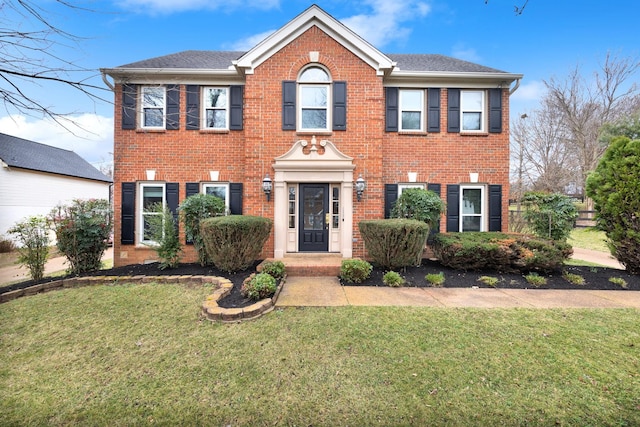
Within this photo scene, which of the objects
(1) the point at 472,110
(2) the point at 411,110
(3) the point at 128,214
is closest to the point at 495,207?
(1) the point at 472,110

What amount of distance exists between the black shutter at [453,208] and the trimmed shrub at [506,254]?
1.56 meters

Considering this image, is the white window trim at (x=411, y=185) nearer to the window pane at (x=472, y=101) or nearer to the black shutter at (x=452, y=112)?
the black shutter at (x=452, y=112)

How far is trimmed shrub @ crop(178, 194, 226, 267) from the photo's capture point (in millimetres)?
6574

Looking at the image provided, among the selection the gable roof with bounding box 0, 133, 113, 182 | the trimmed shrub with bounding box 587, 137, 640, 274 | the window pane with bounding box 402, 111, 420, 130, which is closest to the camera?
the trimmed shrub with bounding box 587, 137, 640, 274

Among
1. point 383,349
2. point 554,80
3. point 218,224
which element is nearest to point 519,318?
point 383,349

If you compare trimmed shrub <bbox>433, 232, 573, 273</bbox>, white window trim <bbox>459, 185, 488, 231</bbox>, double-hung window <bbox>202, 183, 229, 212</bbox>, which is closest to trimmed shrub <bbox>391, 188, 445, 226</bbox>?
trimmed shrub <bbox>433, 232, 573, 273</bbox>

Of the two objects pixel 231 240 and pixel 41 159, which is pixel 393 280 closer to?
pixel 231 240

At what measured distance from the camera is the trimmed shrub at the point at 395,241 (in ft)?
19.4

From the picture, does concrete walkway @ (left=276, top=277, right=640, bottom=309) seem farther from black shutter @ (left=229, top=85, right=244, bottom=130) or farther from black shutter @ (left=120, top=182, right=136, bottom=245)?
black shutter @ (left=120, top=182, right=136, bottom=245)

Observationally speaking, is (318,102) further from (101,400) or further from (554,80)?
(554,80)

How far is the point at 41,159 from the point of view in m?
16.9

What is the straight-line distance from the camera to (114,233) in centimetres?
770

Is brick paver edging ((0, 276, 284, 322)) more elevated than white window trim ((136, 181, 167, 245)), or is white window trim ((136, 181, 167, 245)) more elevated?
white window trim ((136, 181, 167, 245))

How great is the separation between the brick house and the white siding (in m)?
8.20
